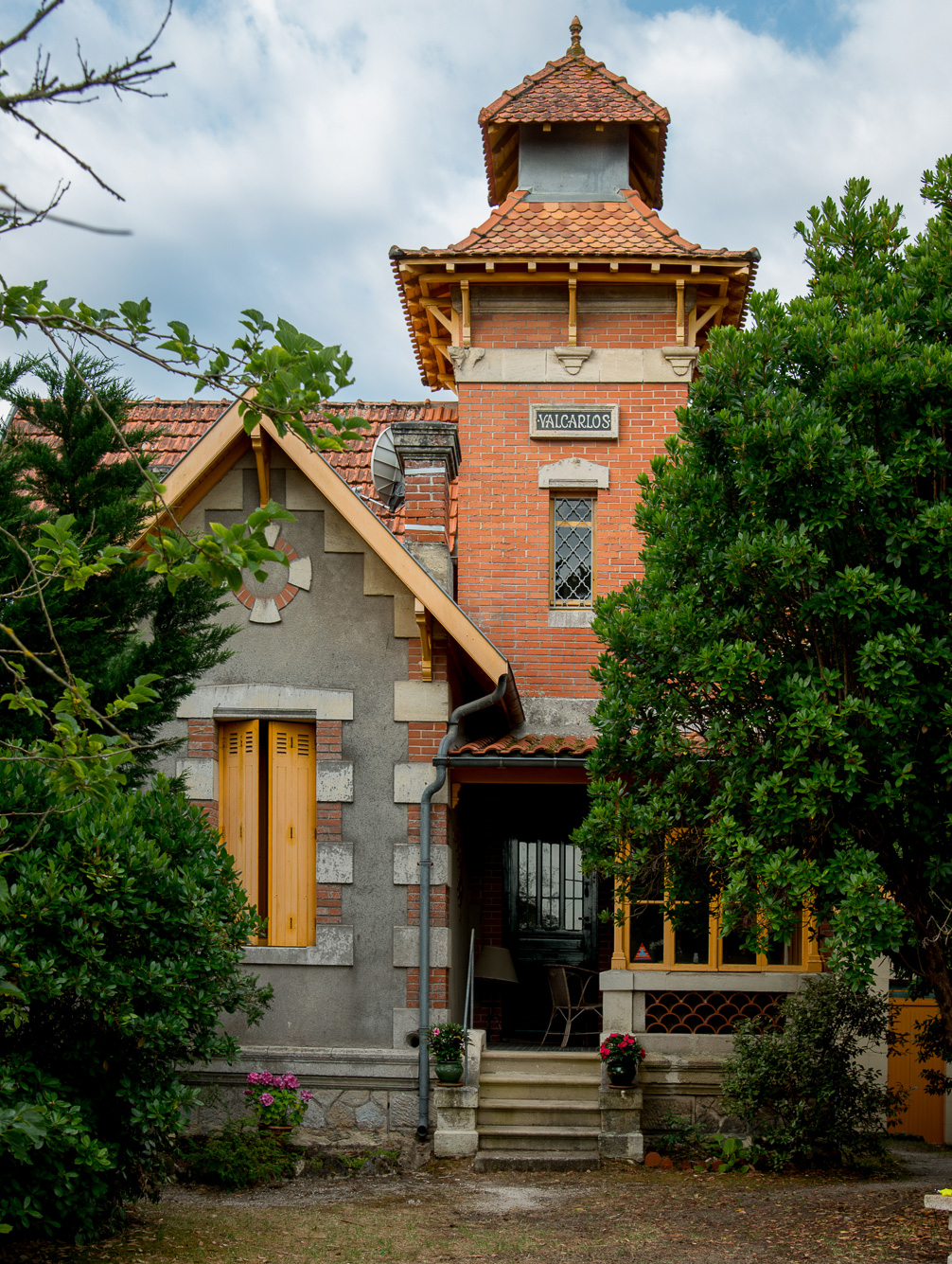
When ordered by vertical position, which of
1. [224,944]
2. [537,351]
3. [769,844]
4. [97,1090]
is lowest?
[97,1090]

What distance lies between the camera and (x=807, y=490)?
7641mm

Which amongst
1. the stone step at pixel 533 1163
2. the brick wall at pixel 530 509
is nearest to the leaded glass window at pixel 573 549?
the brick wall at pixel 530 509

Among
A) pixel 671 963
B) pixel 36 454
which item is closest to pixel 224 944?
pixel 36 454

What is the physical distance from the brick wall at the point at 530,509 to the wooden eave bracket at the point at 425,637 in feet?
7.46

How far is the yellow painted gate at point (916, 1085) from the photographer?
13.1 metres

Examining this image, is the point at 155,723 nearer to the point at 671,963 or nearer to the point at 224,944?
the point at 224,944

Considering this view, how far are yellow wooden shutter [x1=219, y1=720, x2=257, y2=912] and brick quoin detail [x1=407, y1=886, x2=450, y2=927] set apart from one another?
1370mm

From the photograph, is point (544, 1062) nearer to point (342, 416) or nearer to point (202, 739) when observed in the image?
point (202, 739)

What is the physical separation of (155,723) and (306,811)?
3.16 meters

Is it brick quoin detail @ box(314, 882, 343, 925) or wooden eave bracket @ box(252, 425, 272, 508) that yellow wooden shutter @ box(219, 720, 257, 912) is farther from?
wooden eave bracket @ box(252, 425, 272, 508)

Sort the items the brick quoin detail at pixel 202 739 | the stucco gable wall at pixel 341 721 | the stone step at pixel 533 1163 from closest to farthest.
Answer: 1. the stone step at pixel 533 1163
2. the stucco gable wall at pixel 341 721
3. the brick quoin detail at pixel 202 739

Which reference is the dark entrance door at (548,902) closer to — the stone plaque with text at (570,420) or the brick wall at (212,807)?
the brick wall at (212,807)

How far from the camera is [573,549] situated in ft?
44.5

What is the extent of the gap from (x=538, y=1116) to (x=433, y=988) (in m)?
1.40
